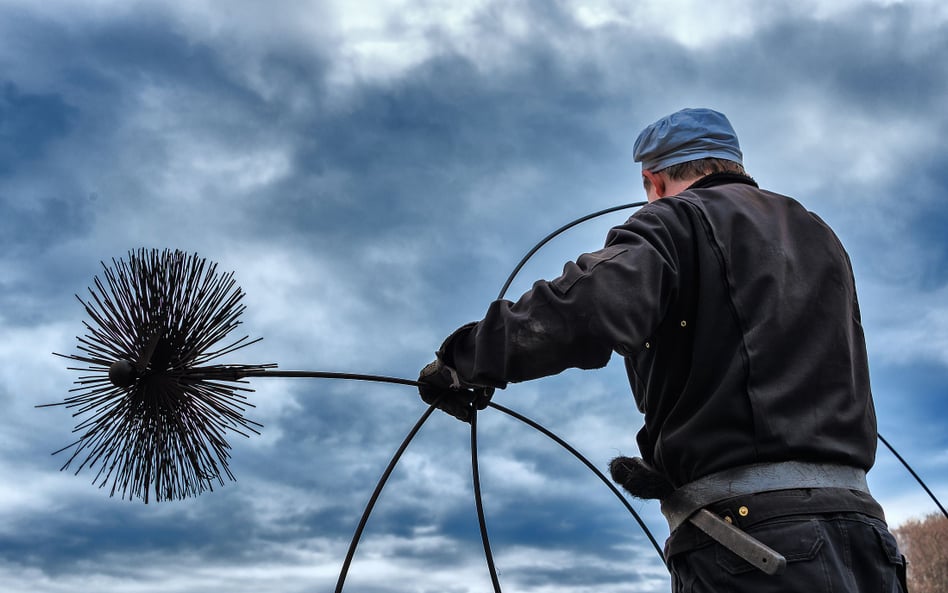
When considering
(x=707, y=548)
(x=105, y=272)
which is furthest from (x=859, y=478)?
(x=105, y=272)

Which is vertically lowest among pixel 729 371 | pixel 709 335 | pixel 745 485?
pixel 745 485

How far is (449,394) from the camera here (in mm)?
2662

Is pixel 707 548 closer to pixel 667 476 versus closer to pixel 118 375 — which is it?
pixel 667 476

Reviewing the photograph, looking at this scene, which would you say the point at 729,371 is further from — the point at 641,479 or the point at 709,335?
the point at 641,479

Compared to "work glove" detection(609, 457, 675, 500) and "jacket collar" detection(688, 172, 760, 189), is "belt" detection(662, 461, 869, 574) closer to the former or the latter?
"work glove" detection(609, 457, 675, 500)

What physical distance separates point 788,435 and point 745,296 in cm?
39

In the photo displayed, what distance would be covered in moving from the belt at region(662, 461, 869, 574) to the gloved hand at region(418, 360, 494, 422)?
27.8 inches

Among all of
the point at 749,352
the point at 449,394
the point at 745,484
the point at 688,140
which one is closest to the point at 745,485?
the point at 745,484

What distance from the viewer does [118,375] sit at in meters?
2.54

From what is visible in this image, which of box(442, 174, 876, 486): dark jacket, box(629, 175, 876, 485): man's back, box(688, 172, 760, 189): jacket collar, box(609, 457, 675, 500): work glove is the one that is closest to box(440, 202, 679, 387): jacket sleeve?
box(442, 174, 876, 486): dark jacket

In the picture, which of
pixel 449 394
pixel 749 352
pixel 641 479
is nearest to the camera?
pixel 749 352

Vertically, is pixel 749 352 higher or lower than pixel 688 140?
lower

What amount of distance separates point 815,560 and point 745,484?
237 mm

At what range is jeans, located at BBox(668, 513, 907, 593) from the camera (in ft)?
6.58
